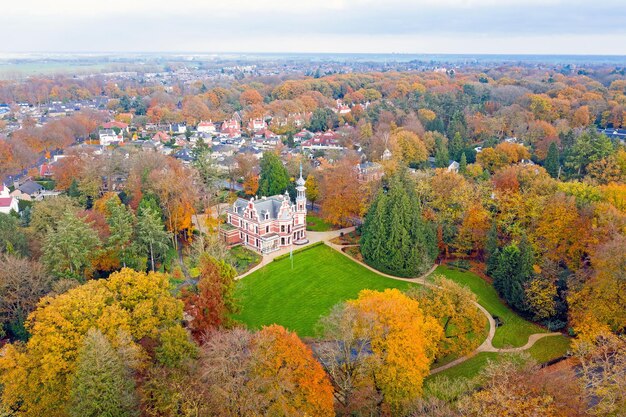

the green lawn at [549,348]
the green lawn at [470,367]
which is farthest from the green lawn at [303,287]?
the green lawn at [549,348]

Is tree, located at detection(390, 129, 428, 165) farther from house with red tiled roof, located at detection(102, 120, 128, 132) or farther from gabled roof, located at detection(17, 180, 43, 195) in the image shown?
house with red tiled roof, located at detection(102, 120, 128, 132)

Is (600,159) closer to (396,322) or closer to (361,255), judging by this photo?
(361,255)

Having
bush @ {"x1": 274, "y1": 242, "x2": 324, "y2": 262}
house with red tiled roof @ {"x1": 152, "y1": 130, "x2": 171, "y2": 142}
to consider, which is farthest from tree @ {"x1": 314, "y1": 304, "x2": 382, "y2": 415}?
house with red tiled roof @ {"x1": 152, "y1": 130, "x2": 171, "y2": 142}

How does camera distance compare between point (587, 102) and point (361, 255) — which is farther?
point (587, 102)

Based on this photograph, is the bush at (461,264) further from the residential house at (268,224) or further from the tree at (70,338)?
the tree at (70,338)

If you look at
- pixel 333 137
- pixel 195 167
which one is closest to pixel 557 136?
pixel 333 137

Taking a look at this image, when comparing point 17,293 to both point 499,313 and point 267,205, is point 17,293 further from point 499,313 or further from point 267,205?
point 499,313
